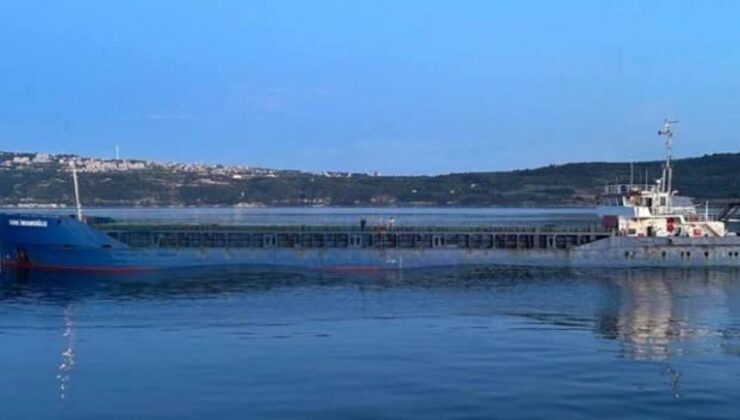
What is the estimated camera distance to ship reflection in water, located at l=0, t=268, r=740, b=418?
22.3 metres

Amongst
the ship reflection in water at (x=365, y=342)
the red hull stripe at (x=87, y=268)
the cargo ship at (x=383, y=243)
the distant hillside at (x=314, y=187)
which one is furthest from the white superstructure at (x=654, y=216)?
the distant hillside at (x=314, y=187)

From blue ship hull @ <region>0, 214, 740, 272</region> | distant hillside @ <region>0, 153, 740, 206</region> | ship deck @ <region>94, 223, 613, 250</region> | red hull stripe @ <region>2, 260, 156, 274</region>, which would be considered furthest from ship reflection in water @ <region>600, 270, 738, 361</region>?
distant hillside @ <region>0, 153, 740, 206</region>

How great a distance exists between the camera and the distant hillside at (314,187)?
147500 mm

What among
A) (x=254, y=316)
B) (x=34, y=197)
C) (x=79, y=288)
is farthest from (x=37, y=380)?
(x=34, y=197)

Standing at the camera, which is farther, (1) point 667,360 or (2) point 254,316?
(2) point 254,316

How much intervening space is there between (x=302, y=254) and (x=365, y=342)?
2831cm

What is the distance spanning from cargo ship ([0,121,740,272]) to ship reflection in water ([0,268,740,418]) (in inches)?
194

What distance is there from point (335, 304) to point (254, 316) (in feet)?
15.7

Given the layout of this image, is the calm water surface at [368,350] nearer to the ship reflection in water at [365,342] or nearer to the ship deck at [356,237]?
the ship reflection in water at [365,342]

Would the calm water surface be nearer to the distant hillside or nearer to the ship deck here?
the ship deck

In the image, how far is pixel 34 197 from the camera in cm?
14162

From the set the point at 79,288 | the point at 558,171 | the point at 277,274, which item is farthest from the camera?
the point at 558,171

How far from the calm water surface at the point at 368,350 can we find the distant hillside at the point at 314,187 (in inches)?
3937

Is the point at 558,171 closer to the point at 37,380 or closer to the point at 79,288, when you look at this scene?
the point at 79,288
